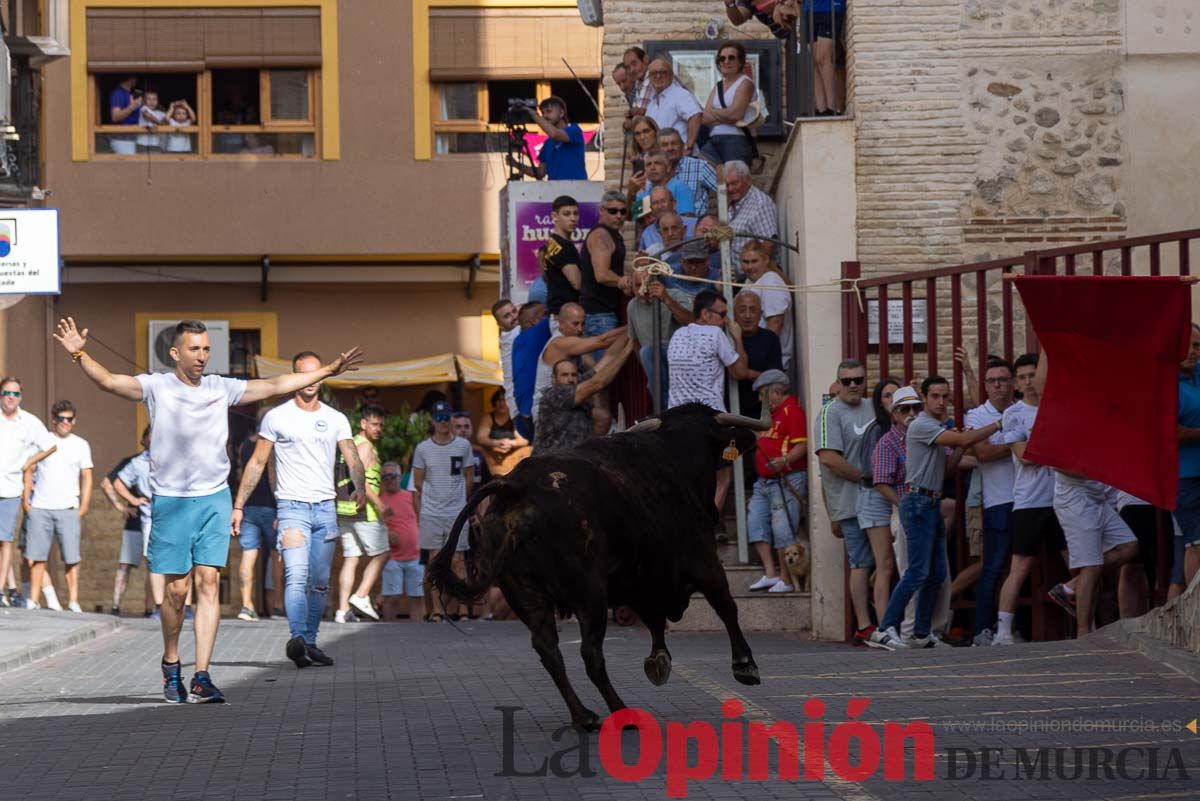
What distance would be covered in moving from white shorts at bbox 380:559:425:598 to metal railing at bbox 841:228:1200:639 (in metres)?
6.22

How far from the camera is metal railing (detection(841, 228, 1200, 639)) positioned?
1284 centimetres

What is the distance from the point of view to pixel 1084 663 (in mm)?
10797

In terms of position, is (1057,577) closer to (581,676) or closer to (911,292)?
(911,292)

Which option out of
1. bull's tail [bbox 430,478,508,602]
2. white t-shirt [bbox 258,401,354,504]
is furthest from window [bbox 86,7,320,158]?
bull's tail [bbox 430,478,508,602]

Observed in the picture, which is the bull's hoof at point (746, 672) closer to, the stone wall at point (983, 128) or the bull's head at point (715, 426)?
the bull's head at point (715, 426)

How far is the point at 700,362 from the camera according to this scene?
598 inches

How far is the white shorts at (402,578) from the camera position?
20.0 meters

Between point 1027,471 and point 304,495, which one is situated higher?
point 1027,471

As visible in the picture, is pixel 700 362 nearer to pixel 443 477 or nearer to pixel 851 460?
pixel 851 460

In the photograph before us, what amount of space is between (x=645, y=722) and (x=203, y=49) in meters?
24.8

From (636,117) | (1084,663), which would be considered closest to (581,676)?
(1084,663)

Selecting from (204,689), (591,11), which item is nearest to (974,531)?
(204,689)

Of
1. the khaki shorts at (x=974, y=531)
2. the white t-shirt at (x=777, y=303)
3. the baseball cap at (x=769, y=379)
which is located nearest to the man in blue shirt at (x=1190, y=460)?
the khaki shorts at (x=974, y=531)

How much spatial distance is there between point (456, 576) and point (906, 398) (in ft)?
19.0
